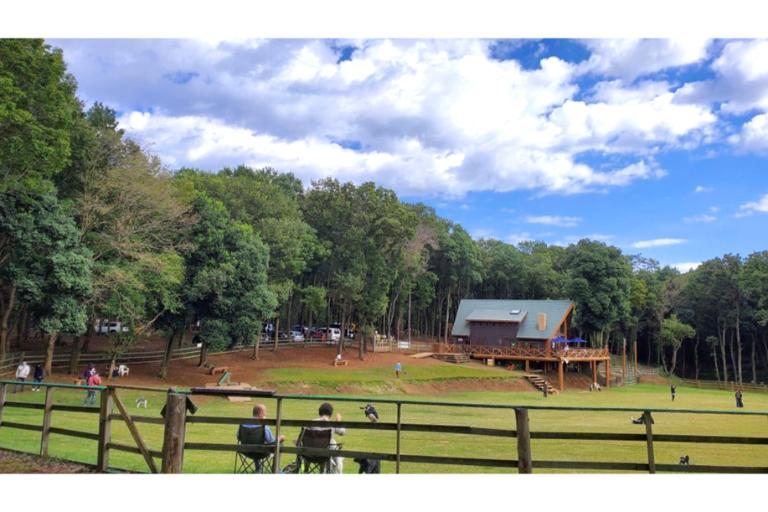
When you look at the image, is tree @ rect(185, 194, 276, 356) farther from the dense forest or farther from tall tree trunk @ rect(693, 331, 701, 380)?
tall tree trunk @ rect(693, 331, 701, 380)

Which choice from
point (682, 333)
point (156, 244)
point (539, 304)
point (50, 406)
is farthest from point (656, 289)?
point (50, 406)

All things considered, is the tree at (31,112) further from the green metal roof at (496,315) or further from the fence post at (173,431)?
the green metal roof at (496,315)

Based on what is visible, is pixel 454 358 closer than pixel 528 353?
No

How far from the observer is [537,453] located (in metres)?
13.8

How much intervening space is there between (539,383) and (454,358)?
312 inches

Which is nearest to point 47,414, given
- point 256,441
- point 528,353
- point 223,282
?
point 256,441

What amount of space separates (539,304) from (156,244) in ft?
114

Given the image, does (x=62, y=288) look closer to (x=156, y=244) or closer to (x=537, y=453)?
(x=156, y=244)

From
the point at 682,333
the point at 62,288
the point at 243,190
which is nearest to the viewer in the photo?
the point at 62,288

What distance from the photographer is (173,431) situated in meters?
7.12

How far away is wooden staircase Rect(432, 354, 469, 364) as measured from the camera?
45.7 metres

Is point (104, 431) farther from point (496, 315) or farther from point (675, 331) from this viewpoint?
point (675, 331)

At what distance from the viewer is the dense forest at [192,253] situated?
829 inches

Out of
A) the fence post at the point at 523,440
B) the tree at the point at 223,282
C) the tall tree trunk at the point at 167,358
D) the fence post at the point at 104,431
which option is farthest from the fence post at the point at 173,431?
the tall tree trunk at the point at 167,358
